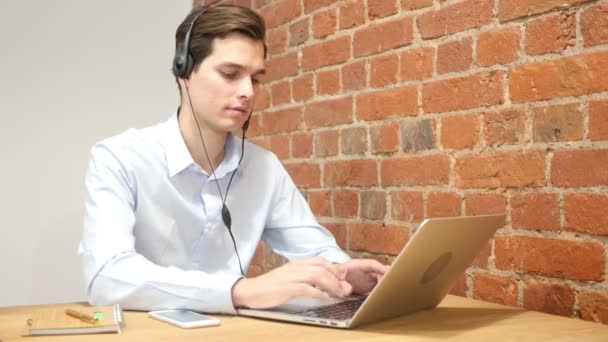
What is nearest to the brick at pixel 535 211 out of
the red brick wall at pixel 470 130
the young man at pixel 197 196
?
the red brick wall at pixel 470 130

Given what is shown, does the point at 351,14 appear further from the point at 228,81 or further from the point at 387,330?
the point at 387,330

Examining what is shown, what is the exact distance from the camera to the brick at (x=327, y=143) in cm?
213

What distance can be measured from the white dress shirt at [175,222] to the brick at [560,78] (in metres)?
0.61

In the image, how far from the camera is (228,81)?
5.47 ft

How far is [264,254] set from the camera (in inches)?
102

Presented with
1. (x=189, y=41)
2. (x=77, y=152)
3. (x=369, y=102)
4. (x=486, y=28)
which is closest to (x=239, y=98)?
(x=189, y=41)

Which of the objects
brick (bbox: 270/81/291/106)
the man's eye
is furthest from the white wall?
the man's eye

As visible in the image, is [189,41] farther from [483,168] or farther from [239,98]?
[483,168]

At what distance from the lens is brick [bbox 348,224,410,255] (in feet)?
6.14

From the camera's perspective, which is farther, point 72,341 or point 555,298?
point 555,298

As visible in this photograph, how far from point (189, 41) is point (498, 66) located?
29.5 inches

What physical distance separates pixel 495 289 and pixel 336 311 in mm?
520

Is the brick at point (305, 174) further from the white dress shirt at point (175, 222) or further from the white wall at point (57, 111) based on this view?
the white wall at point (57, 111)

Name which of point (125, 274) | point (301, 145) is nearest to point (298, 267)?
point (125, 274)
